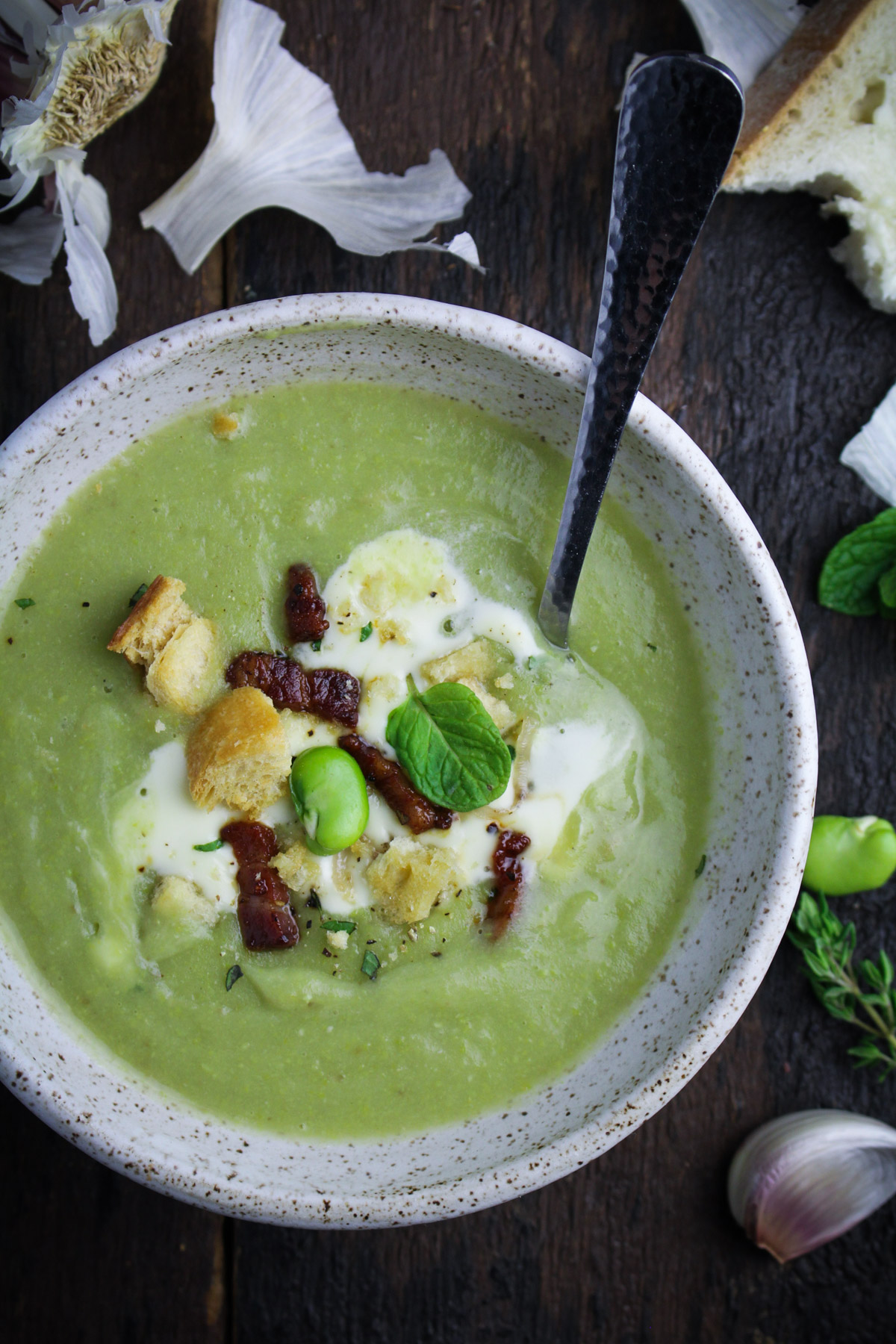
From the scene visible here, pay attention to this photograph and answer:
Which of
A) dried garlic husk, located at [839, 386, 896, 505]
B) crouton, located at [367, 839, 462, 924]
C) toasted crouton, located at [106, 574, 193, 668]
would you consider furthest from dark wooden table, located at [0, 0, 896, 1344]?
crouton, located at [367, 839, 462, 924]

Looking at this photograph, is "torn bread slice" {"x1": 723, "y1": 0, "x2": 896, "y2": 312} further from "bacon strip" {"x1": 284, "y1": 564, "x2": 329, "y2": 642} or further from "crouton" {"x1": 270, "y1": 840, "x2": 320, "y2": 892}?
"crouton" {"x1": 270, "y1": 840, "x2": 320, "y2": 892}

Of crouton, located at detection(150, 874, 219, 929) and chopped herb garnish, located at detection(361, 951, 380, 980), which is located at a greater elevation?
chopped herb garnish, located at detection(361, 951, 380, 980)

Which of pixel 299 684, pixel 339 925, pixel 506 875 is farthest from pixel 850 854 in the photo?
pixel 299 684

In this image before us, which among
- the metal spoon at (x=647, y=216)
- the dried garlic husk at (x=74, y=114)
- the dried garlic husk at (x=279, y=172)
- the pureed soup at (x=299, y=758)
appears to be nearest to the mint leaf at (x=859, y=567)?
the pureed soup at (x=299, y=758)

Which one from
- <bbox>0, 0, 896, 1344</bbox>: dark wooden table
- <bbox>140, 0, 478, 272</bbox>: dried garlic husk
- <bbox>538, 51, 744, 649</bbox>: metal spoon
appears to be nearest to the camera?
<bbox>538, 51, 744, 649</bbox>: metal spoon

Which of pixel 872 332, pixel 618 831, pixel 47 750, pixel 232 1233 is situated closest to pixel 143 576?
pixel 47 750

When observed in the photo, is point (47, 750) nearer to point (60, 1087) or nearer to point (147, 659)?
point (147, 659)
